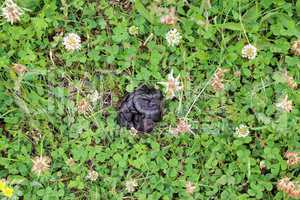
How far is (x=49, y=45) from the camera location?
361 centimetres

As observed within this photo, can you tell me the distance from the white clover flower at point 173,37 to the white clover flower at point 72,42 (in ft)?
1.96

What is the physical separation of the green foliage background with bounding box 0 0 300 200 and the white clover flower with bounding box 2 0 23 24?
0.09 m

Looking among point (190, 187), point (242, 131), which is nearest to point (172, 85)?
point (242, 131)

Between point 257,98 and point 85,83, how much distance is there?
1145 millimetres

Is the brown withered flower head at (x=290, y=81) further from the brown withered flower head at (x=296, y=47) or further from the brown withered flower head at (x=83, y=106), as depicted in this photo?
the brown withered flower head at (x=83, y=106)

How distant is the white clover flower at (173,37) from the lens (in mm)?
3473

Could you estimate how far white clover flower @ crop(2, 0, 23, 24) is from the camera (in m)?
3.42

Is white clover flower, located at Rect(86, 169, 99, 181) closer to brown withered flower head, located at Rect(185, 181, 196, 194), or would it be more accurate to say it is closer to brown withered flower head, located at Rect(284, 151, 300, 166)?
brown withered flower head, located at Rect(185, 181, 196, 194)

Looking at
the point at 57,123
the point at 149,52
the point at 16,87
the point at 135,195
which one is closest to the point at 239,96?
the point at 149,52

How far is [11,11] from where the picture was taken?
3432 mm

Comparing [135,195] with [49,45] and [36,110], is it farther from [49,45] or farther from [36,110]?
[49,45]

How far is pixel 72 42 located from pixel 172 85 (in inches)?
28.5

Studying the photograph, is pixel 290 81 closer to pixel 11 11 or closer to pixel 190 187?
pixel 190 187

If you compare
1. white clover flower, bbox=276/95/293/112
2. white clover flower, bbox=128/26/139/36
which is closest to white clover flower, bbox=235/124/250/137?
white clover flower, bbox=276/95/293/112
